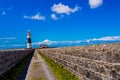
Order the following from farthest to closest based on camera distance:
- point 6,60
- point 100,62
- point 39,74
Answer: point 6,60, point 39,74, point 100,62

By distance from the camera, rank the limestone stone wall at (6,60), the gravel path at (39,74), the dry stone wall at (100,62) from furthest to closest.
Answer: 1. the limestone stone wall at (6,60)
2. the gravel path at (39,74)
3. the dry stone wall at (100,62)

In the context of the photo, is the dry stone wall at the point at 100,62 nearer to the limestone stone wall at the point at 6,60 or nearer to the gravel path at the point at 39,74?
the gravel path at the point at 39,74

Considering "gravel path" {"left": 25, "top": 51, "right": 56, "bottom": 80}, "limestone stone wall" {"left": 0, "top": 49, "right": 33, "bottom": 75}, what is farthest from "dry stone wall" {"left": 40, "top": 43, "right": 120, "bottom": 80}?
"limestone stone wall" {"left": 0, "top": 49, "right": 33, "bottom": 75}

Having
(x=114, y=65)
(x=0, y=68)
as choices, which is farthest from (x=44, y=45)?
(x=114, y=65)

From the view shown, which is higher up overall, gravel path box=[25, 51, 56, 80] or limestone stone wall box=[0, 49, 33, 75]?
limestone stone wall box=[0, 49, 33, 75]

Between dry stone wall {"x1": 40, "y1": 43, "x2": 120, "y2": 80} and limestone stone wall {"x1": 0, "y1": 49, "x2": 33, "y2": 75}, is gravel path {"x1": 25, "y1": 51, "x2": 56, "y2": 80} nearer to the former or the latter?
limestone stone wall {"x1": 0, "y1": 49, "x2": 33, "y2": 75}

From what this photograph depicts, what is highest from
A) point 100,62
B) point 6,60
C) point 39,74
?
point 6,60

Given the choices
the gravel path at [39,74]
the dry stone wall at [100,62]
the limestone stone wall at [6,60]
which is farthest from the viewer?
the limestone stone wall at [6,60]

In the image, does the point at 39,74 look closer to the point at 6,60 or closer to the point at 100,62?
the point at 6,60

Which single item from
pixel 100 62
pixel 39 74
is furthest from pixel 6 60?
pixel 100 62

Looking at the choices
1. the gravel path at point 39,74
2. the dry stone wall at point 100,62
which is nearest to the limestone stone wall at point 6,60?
the gravel path at point 39,74

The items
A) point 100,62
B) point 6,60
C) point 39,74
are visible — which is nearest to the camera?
point 100,62

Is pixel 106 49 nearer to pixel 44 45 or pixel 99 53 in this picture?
pixel 99 53

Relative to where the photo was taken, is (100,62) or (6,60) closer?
(100,62)
